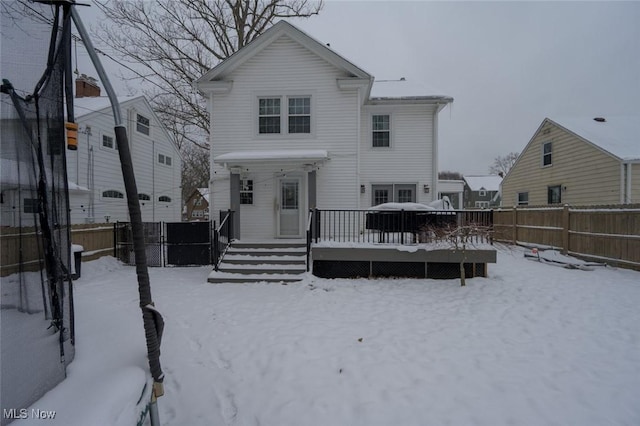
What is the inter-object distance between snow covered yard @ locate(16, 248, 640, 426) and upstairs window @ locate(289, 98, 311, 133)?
5.48m

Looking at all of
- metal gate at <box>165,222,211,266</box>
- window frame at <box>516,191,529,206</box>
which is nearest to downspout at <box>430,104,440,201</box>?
metal gate at <box>165,222,211,266</box>

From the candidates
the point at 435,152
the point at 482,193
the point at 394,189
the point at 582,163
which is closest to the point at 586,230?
the point at 435,152

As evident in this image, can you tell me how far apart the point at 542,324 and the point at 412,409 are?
3.09m

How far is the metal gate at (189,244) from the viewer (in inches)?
357

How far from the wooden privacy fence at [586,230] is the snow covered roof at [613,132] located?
5172 millimetres

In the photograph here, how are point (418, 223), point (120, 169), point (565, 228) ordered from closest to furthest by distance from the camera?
point (418, 223)
point (565, 228)
point (120, 169)

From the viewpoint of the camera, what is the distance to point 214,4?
14.8m

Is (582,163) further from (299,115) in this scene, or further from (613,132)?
(299,115)

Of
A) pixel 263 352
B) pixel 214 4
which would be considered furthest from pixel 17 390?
pixel 214 4

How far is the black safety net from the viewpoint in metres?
2.08

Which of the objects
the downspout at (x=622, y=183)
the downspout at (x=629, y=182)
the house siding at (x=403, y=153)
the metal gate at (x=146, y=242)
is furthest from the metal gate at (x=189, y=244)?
the downspout at (x=629, y=182)

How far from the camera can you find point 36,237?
2.49 meters

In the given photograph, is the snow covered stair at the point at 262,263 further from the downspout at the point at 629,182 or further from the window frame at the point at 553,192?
the window frame at the point at 553,192

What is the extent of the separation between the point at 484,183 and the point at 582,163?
28.8 meters
